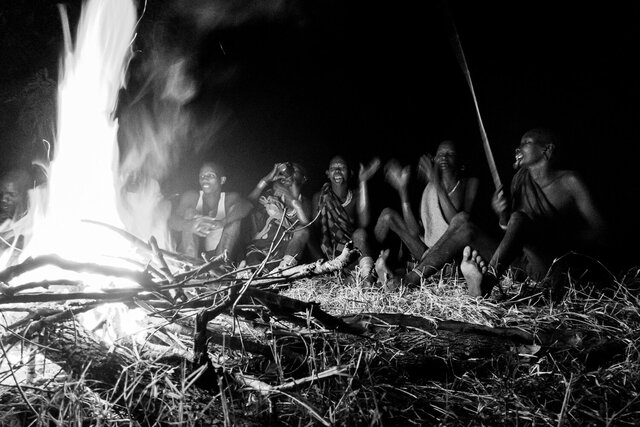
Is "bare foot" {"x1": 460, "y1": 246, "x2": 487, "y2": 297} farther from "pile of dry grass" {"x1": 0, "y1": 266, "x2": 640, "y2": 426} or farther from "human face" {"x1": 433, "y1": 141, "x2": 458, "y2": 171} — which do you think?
"human face" {"x1": 433, "y1": 141, "x2": 458, "y2": 171}

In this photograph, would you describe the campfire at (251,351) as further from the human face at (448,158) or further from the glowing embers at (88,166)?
the human face at (448,158)

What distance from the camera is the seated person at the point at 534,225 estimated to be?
3898mm

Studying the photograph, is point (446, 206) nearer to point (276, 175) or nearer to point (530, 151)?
point (530, 151)

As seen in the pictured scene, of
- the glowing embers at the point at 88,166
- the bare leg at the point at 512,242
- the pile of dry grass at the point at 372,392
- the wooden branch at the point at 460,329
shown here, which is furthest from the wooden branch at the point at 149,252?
the bare leg at the point at 512,242

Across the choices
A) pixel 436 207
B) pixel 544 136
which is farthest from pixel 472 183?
pixel 544 136

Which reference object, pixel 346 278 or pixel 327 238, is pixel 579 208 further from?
pixel 327 238

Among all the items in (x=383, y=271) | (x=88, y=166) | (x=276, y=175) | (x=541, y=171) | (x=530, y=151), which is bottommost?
(x=383, y=271)

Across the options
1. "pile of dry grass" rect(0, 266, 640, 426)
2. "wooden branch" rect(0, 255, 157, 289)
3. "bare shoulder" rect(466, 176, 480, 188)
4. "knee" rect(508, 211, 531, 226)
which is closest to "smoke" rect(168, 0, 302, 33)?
"bare shoulder" rect(466, 176, 480, 188)

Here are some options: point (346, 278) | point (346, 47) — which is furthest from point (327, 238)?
point (346, 47)

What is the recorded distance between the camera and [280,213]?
6062mm

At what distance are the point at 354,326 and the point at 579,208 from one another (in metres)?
3.12

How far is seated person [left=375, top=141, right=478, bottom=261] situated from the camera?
5230 mm

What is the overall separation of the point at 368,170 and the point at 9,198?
15.1ft

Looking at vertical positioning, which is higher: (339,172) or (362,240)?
(339,172)
